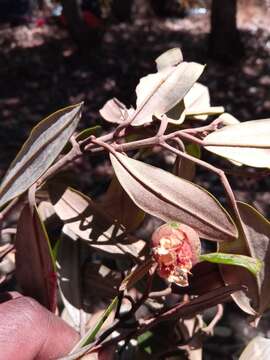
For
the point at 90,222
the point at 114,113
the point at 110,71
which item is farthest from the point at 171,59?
the point at 110,71

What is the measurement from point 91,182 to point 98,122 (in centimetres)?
42

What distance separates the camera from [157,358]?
67 centimetres

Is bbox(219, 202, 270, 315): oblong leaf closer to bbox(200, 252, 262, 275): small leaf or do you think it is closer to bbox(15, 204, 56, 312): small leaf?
bbox(200, 252, 262, 275): small leaf

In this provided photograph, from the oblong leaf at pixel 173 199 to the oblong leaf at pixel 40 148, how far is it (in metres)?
0.05

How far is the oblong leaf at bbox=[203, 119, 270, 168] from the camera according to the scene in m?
0.50

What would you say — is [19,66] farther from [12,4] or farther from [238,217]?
[238,217]

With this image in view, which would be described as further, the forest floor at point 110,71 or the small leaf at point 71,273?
the forest floor at point 110,71

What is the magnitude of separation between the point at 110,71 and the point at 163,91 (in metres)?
2.30

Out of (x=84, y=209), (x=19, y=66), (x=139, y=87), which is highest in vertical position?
(x=139, y=87)

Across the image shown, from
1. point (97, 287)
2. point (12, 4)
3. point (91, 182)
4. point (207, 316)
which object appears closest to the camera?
point (97, 287)

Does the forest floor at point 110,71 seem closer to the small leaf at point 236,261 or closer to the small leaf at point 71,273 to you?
the small leaf at point 71,273

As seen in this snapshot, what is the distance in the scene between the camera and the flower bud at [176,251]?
1.47ft

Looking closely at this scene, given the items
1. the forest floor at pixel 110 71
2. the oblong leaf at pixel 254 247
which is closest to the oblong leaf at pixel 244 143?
the oblong leaf at pixel 254 247

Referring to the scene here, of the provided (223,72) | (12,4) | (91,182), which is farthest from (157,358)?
(12,4)
